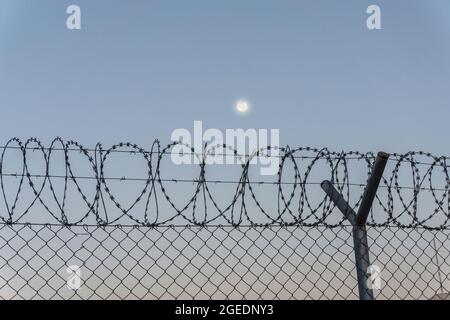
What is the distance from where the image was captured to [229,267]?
3.92 m

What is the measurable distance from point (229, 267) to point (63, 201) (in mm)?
1388

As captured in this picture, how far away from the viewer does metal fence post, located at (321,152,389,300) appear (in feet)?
13.5

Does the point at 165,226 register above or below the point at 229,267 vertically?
above

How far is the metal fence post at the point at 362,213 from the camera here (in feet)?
13.5

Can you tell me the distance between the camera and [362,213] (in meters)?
4.34
